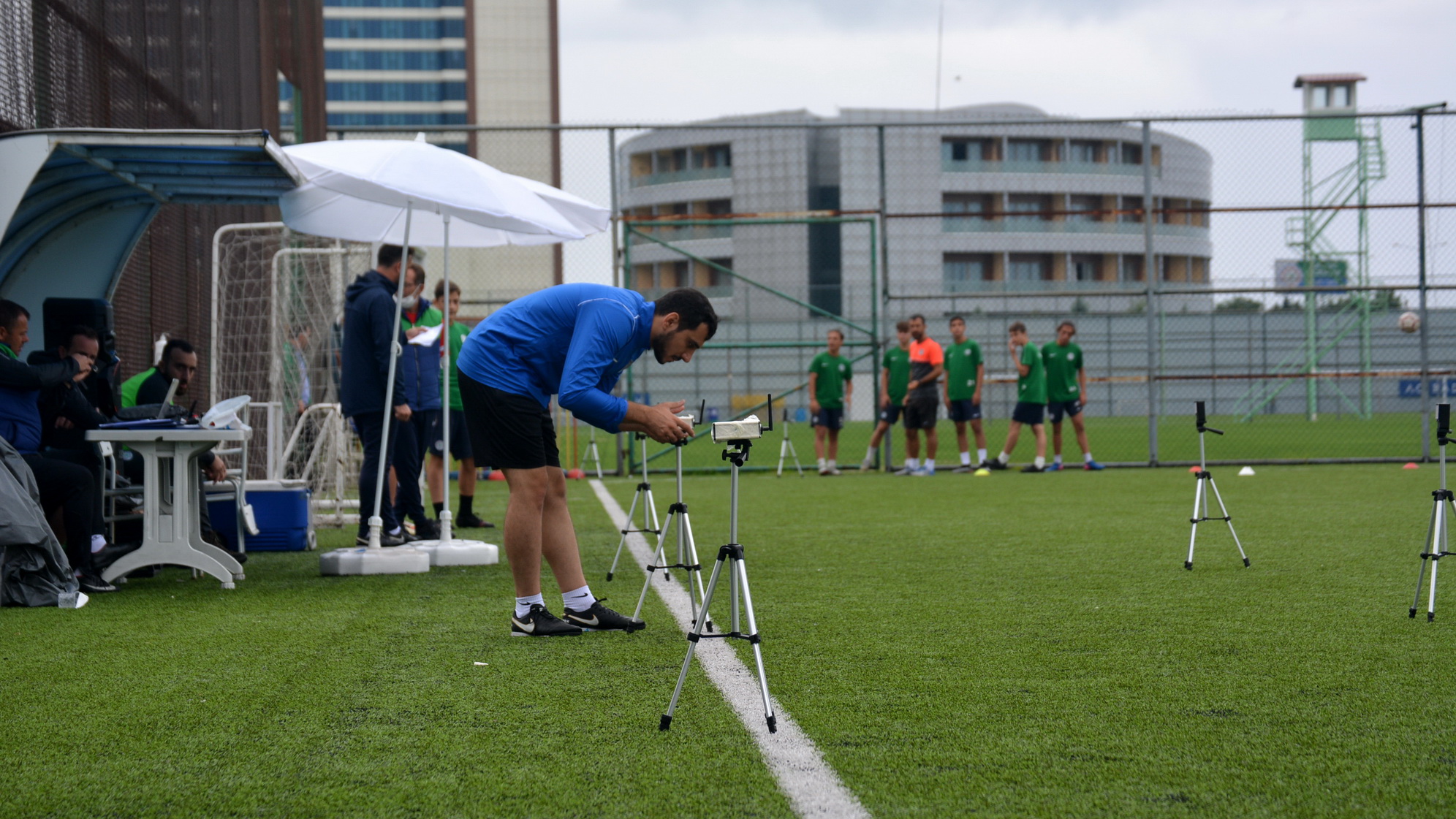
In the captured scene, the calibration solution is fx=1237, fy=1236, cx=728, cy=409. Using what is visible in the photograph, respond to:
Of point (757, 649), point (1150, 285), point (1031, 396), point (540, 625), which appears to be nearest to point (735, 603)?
point (757, 649)

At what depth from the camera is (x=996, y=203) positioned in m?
56.3

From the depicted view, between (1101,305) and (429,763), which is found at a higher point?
(1101,305)

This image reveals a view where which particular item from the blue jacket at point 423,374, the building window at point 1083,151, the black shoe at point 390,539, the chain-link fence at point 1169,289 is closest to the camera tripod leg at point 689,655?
the chain-link fence at point 1169,289

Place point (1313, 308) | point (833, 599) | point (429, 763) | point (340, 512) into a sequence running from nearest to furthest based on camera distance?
point (429, 763), point (833, 599), point (340, 512), point (1313, 308)

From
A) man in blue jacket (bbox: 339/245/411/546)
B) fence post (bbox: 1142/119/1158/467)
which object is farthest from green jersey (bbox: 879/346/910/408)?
man in blue jacket (bbox: 339/245/411/546)

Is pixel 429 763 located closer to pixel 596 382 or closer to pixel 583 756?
pixel 583 756

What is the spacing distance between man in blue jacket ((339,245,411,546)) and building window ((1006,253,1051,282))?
150 feet

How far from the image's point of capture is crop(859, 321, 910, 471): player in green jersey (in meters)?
16.4

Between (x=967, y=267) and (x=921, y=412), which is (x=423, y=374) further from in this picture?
(x=967, y=267)

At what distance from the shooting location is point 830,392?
16.8m

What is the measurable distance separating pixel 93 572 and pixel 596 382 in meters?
4.10

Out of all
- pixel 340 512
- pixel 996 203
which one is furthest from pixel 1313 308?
pixel 996 203

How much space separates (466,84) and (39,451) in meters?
88.4

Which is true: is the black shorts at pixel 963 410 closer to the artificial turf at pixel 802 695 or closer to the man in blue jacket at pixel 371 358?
the artificial turf at pixel 802 695
